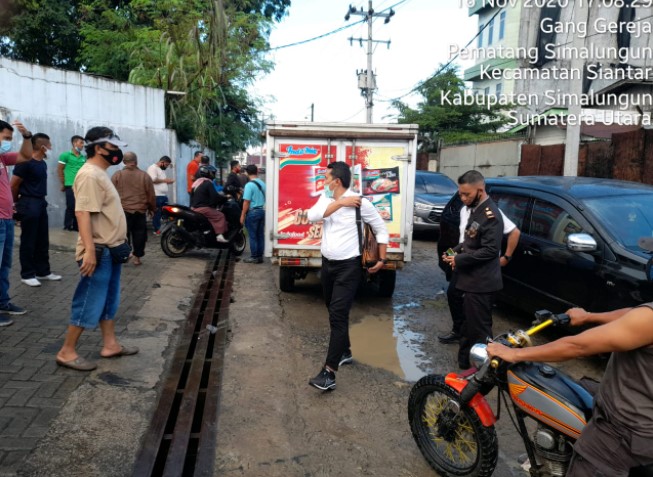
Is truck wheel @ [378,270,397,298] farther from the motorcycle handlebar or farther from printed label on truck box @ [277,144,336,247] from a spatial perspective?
the motorcycle handlebar

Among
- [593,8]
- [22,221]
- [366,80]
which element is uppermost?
A: [593,8]

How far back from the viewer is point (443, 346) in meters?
5.47

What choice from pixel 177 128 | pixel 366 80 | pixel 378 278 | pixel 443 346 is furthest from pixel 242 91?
pixel 443 346

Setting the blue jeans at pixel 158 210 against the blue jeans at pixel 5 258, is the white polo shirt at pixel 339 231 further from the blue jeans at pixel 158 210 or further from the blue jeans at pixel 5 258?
the blue jeans at pixel 158 210

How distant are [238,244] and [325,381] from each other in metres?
6.13

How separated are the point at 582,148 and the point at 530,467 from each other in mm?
11951

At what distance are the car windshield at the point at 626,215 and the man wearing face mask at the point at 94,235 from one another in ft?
14.1

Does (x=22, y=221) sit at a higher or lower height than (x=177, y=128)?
lower

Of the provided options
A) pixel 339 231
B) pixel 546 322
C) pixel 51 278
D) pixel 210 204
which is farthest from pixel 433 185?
pixel 546 322

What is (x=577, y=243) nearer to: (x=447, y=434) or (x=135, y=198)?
(x=447, y=434)

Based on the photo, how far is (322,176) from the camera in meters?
6.64

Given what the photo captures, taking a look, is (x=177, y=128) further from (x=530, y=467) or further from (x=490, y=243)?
(x=530, y=467)

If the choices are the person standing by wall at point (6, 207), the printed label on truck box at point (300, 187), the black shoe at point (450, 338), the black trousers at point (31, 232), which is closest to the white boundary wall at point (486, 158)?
the printed label on truck box at point (300, 187)

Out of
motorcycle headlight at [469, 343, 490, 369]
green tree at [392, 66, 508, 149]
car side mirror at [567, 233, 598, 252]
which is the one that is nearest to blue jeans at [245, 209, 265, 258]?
car side mirror at [567, 233, 598, 252]
